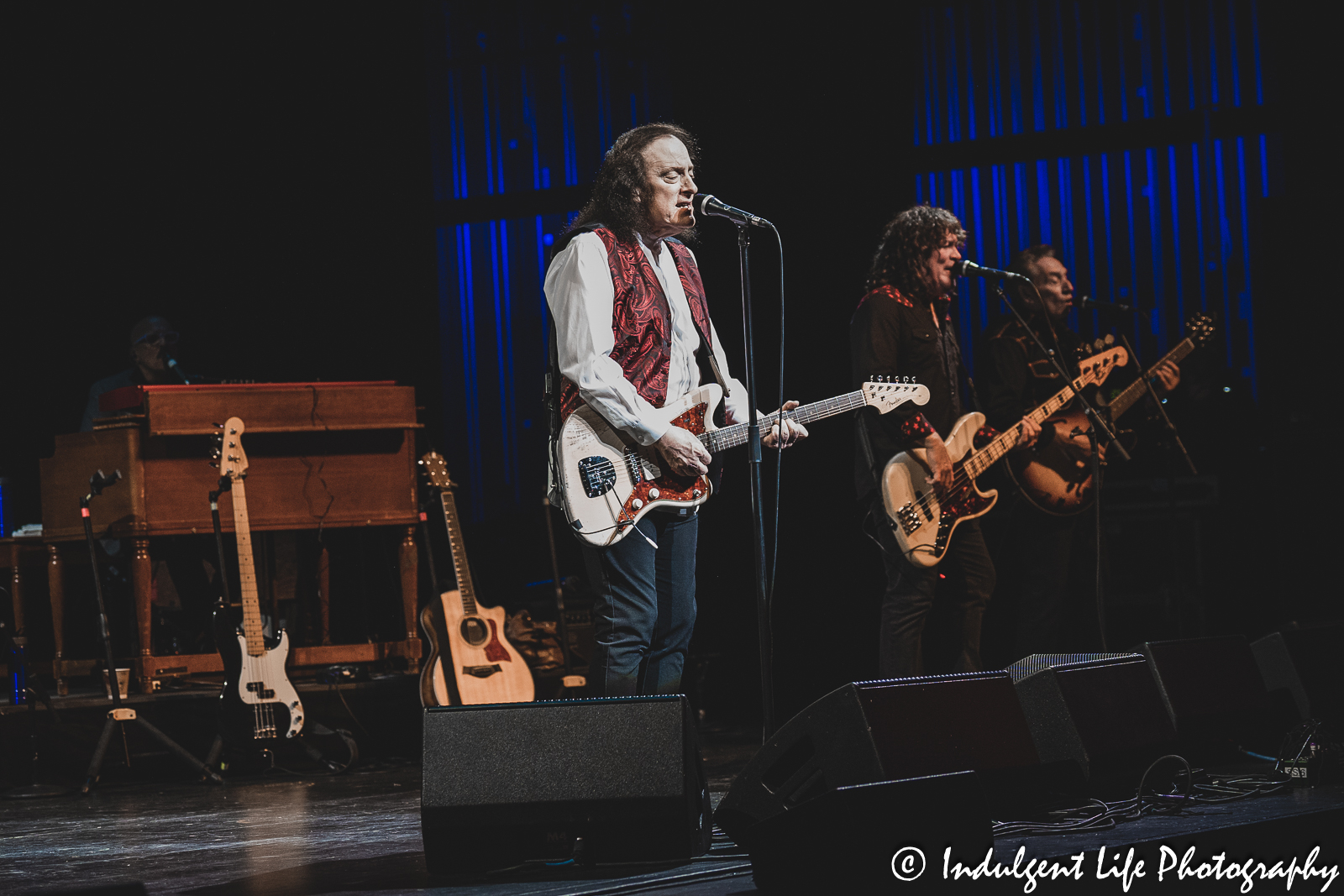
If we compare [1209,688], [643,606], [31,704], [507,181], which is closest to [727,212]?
[643,606]

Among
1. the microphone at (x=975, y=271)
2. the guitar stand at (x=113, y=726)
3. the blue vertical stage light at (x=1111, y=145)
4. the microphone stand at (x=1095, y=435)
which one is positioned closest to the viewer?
the microphone at (x=975, y=271)

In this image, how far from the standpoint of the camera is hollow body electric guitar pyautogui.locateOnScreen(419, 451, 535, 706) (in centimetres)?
543

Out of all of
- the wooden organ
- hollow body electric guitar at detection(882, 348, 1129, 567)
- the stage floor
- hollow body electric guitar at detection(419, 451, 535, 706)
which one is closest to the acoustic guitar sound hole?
hollow body electric guitar at detection(419, 451, 535, 706)

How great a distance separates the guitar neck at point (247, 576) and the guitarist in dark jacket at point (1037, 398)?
110 inches

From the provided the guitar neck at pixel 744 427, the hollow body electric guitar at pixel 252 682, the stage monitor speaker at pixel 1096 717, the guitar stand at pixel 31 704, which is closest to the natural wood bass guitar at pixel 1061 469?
the guitar neck at pixel 744 427

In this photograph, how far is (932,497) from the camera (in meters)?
4.61

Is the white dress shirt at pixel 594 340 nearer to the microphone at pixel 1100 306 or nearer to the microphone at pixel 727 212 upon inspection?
the microphone at pixel 727 212

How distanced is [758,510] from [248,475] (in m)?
3.29

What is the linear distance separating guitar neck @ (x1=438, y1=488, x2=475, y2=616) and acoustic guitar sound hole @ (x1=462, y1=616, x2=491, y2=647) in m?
0.03

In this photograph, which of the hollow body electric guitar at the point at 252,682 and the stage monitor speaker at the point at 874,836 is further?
the hollow body electric guitar at the point at 252,682

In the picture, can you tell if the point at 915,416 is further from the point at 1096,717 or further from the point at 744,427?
the point at 1096,717

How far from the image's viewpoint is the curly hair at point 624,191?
3.37 m

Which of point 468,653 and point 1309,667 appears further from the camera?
point 468,653

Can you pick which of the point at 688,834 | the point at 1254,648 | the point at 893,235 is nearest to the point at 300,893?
the point at 688,834
